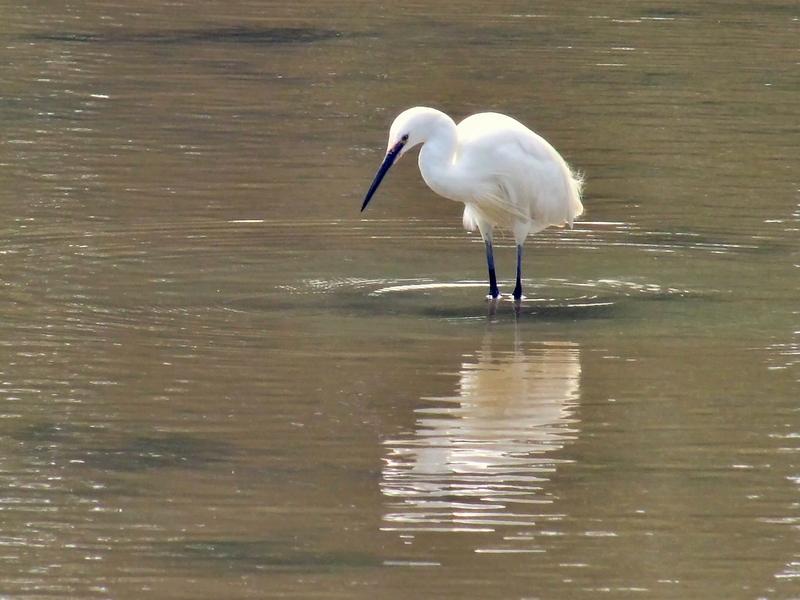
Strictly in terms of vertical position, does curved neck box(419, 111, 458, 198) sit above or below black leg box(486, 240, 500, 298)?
above

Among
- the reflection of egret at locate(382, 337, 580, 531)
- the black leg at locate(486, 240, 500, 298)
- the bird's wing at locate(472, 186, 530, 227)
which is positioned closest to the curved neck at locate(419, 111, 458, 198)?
the bird's wing at locate(472, 186, 530, 227)

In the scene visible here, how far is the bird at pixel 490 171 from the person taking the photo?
10688mm

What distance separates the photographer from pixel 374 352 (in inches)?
381

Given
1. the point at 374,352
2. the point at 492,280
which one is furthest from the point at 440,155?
the point at 374,352

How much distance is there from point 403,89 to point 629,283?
8350mm

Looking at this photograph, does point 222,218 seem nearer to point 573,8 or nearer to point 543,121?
point 543,121

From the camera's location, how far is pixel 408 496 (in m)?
7.31

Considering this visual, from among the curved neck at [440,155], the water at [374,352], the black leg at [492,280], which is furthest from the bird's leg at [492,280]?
the curved neck at [440,155]

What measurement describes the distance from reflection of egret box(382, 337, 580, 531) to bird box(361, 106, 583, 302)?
1.34 metres

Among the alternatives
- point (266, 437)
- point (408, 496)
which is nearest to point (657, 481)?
point (408, 496)

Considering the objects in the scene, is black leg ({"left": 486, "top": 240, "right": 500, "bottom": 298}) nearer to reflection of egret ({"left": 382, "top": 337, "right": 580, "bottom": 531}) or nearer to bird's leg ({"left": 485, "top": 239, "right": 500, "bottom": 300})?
bird's leg ({"left": 485, "top": 239, "right": 500, "bottom": 300})

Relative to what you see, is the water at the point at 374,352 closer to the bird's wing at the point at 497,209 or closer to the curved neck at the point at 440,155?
the bird's wing at the point at 497,209

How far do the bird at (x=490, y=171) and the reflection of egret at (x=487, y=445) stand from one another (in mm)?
1338

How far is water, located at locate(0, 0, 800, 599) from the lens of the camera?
6.74 meters
